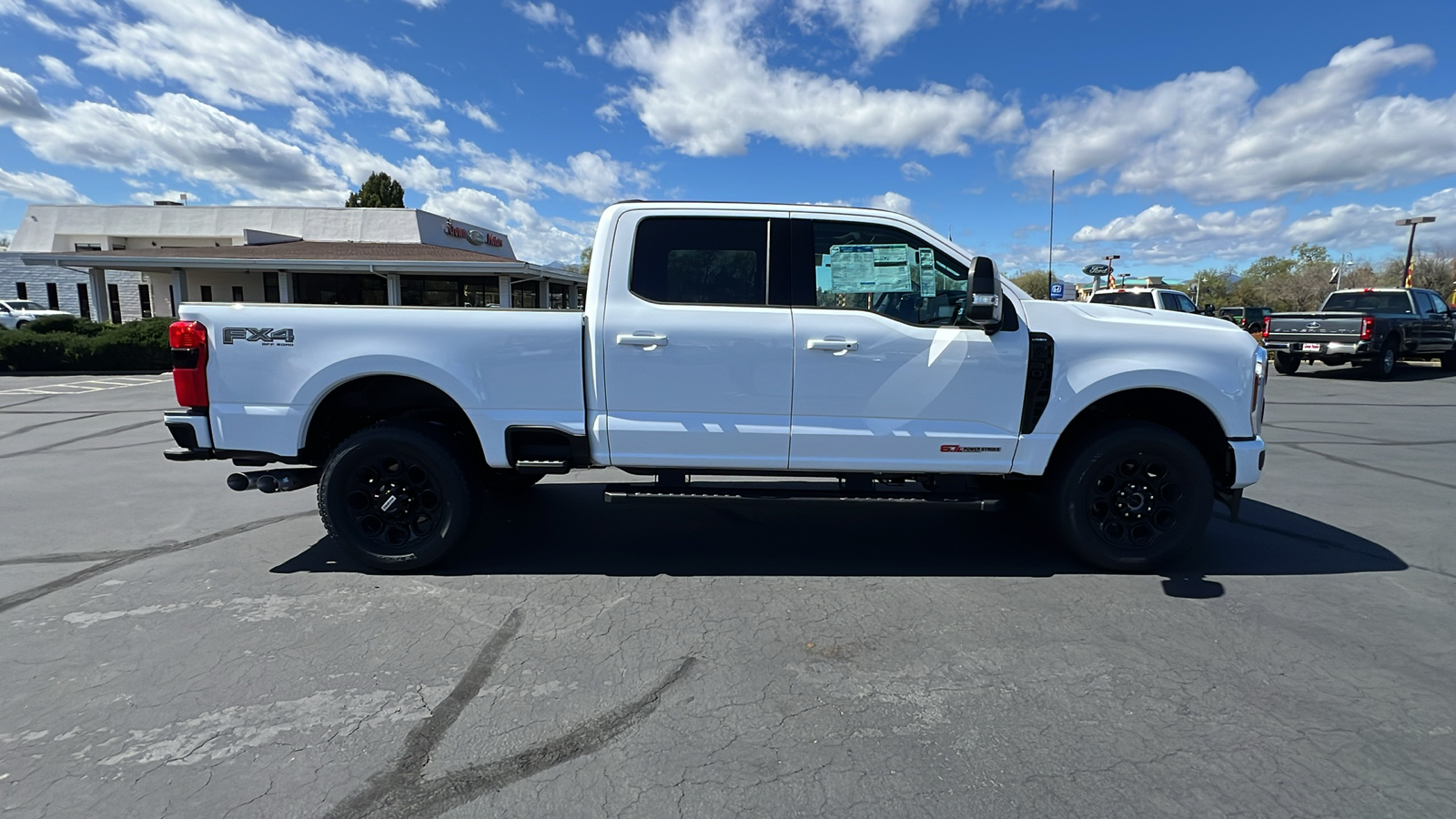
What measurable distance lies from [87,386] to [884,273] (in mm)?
17827

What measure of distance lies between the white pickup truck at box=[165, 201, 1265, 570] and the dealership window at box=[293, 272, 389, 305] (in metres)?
28.6

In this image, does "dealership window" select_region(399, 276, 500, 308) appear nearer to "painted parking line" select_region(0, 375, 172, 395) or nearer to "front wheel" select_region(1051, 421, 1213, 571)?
"painted parking line" select_region(0, 375, 172, 395)

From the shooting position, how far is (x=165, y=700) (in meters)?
2.88

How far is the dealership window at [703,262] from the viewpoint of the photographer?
410 centimetres

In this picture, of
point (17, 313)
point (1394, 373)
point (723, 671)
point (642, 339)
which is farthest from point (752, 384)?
point (17, 313)

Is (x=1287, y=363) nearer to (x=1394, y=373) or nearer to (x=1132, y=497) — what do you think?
(x=1394, y=373)

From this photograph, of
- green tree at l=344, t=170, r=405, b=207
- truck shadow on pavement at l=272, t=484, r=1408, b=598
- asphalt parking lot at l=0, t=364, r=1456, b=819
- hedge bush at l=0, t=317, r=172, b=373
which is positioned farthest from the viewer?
green tree at l=344, t=170, r=405, b=207

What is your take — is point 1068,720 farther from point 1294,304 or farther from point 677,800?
point 1294,304

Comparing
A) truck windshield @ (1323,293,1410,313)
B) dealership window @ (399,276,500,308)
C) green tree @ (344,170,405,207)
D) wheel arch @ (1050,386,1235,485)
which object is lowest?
wheel arch @ (1050,386,1235,485)

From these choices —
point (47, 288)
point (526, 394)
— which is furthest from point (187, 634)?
point (47, 288)

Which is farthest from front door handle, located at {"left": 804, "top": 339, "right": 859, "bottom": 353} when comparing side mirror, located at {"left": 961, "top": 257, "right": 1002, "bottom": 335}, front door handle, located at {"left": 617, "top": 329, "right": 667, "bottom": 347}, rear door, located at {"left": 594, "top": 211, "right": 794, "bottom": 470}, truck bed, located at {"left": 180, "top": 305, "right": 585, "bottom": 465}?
truck bed, located at {"left": 180, "top": 305, "right": 585, "bottom": 465}

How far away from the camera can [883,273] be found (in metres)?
4.10

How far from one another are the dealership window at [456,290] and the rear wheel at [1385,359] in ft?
92.2

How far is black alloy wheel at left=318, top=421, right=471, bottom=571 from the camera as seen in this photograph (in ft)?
13.4
